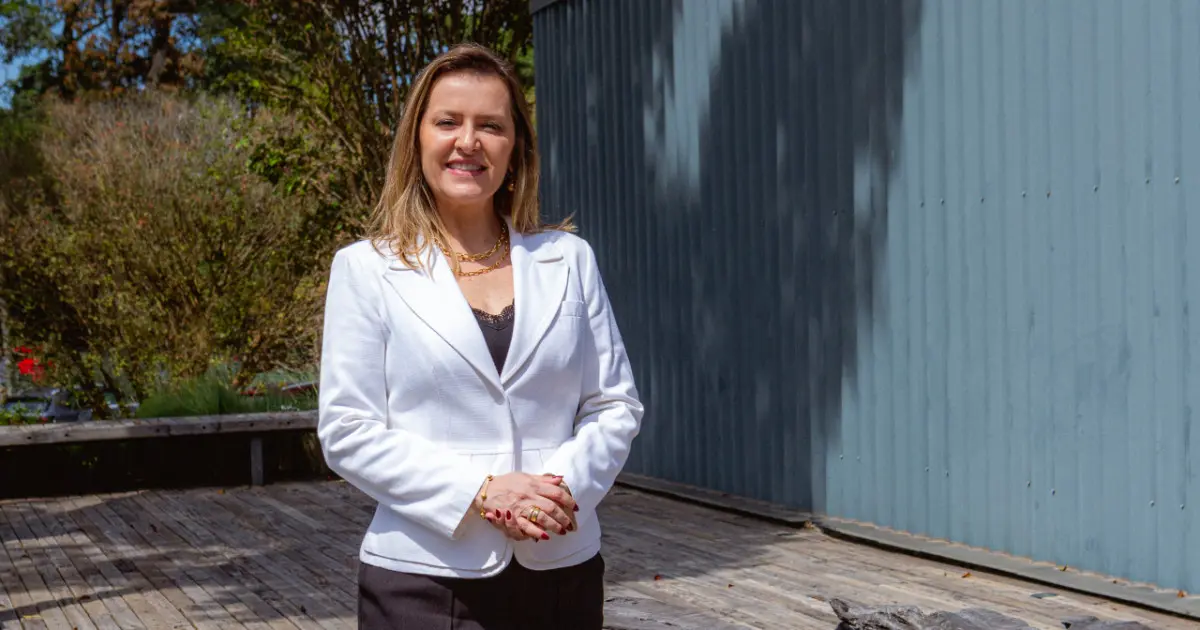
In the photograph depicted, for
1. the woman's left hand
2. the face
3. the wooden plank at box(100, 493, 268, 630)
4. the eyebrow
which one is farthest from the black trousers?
the wooden plank at box(100, 493, 268, 630)

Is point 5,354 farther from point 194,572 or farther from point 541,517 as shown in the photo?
point 541,517

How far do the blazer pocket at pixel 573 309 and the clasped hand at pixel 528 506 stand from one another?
1.04ft

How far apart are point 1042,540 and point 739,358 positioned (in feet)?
8.88

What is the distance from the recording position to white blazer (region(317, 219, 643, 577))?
2262 mm

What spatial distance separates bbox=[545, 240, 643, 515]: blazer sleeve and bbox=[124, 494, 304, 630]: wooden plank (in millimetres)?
3589

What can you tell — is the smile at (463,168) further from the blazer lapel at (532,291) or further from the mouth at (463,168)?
the blazer lapel at (532,291)

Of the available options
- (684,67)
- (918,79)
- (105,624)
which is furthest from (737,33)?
(105,624)

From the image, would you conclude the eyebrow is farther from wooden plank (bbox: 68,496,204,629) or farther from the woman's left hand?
wooden plank (bbox: 68,496,204,629)

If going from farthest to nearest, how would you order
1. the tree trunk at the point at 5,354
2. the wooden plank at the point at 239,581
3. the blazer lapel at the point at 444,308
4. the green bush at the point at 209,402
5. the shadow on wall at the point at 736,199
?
the tree trunk at the point at 5,354 < the green bush at the point at 209,402 < the shadow on wall at the point at 736,199 < the wooden plank at the point at 239,581 < the blazer lapel at the point at 444,308

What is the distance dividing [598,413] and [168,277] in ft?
37.2

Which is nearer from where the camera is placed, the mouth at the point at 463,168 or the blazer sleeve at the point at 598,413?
the blazer sleeve at the point at 598,413

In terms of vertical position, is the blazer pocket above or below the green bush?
above

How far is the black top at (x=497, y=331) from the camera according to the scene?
2.36 m

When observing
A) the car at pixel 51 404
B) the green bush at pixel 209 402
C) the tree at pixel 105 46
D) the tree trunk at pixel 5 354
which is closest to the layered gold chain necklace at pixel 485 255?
the green bush at pixel 209 402
